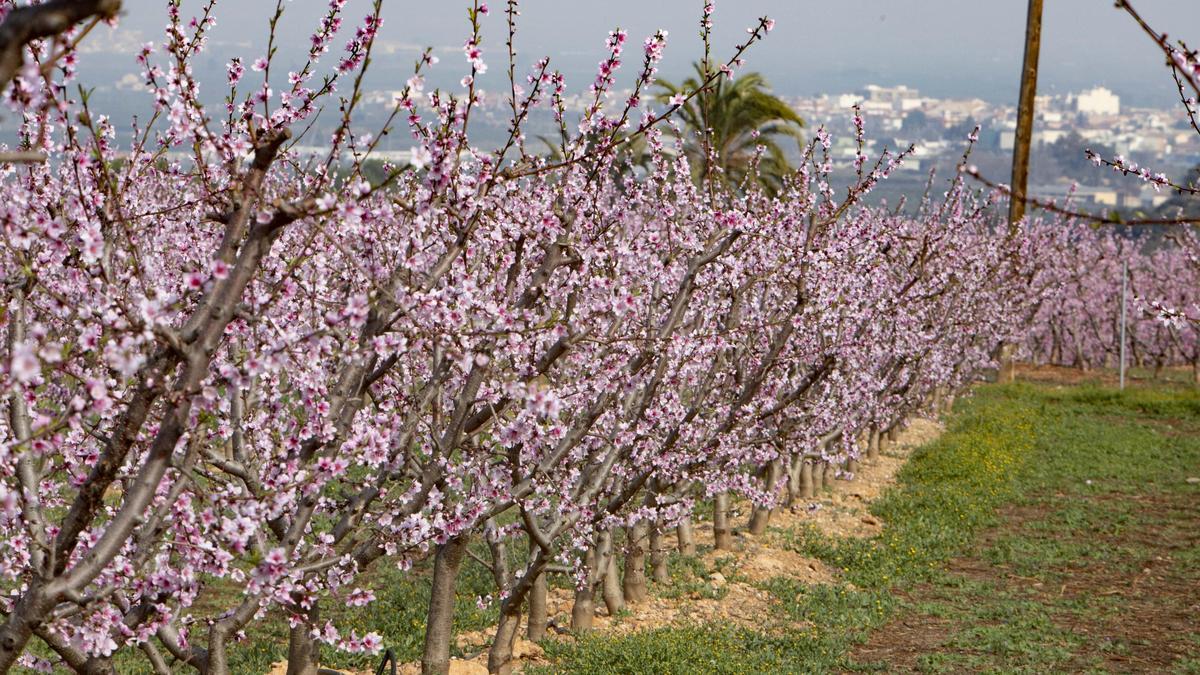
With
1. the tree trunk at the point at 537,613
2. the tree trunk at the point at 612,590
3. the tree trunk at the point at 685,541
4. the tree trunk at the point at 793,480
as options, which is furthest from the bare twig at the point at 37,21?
the tree trunk at the point at 793,480

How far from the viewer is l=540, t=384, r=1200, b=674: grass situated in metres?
9.80

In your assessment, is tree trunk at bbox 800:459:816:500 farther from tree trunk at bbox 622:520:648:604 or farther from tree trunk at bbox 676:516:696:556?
tree trunk at bbox 622:520:648:604

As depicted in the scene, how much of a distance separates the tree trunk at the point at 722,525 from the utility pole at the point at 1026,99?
587 inches

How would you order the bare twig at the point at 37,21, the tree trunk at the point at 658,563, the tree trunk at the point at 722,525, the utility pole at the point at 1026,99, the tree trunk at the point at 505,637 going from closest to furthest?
the bare twig at the point at 37,21 < the tree trunk at the point at 505,637 < the tree trunk at the point at 658,563 < the tree trunk at the point at 722,525 < the utility pole at the point at 1026,99

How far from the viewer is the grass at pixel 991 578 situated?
9.80 m

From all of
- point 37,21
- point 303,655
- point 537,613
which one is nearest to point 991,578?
point 537,613

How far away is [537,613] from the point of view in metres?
10.3

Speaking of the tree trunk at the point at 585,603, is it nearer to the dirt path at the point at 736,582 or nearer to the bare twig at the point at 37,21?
the dirt path at the point at 736,582

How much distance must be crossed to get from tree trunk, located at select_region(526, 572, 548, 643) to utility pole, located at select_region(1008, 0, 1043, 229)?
61.7 ft

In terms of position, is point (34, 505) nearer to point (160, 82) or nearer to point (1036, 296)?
point (160, 82)

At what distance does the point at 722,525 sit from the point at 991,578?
3076 millimetres

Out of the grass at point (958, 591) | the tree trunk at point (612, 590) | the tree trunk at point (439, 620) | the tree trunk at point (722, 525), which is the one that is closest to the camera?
the tree trunk at point (439, 620)

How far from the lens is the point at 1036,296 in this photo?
30250 mm

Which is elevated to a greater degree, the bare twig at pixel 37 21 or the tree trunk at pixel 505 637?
the bare twig at pixel 37 21
